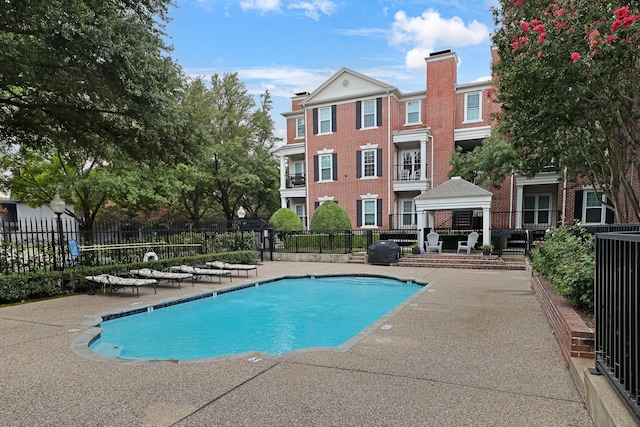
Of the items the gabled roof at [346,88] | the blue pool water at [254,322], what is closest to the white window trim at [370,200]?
the gabled roof at [346,88]

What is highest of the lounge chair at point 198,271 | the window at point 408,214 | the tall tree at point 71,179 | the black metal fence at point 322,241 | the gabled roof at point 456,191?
the tall tree at point 71,179

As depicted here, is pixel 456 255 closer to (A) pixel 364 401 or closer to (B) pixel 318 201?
(B) pixel 318 201

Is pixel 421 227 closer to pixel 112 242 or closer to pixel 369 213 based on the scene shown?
pixel 369 213

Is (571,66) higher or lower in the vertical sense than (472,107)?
lower

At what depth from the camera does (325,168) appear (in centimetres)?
2517

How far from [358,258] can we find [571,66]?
1175 cm

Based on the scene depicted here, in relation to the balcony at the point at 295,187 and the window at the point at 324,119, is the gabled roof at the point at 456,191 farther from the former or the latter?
the balcony at the point at 295,187

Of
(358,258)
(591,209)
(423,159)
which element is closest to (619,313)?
(358,258)

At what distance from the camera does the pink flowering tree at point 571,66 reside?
19.7 ft

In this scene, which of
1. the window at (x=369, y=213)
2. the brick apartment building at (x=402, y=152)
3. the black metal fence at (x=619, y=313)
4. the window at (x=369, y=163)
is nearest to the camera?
the black metal fence at (x=619, y=313)

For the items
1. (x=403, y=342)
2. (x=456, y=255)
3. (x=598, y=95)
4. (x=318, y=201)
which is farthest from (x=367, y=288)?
(x=318, y=201)

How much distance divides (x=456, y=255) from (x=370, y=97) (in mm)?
12052

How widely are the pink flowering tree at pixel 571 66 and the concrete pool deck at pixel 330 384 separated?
4.54 meters

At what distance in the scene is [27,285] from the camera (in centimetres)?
880
